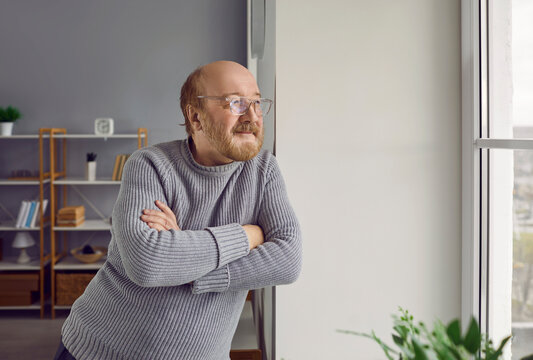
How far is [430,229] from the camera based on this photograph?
61.2 inches

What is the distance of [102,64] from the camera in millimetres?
4688

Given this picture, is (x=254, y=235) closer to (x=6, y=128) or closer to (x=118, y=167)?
(x=118, y=167)

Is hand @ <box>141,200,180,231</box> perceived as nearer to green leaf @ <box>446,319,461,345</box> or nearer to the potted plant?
green leaf @ <box>446,319,461,345</box>

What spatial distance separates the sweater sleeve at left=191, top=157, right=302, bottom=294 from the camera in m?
1.21

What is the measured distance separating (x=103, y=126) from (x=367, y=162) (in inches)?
133

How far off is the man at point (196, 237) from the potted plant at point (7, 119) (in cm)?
357

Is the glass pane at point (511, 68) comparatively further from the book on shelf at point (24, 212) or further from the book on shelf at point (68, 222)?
the book on shelf at point (24, 212)

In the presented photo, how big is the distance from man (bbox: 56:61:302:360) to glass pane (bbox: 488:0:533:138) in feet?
1.90

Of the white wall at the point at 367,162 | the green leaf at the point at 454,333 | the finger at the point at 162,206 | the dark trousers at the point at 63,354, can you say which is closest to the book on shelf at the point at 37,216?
the dark trousers at the point at 63,354

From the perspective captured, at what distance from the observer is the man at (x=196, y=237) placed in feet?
3.86

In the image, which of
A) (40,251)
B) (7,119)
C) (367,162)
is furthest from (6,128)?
(367,162)

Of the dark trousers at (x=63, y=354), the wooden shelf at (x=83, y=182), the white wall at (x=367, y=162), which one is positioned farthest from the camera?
the wooden shelf at (x=83, y=182)

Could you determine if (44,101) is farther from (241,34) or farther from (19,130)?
(241,34)

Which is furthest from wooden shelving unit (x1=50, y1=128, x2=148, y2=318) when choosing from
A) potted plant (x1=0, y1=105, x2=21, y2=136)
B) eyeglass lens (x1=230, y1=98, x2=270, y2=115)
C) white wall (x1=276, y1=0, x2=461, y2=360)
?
eyeglass lens (x1=230, y1=98, x2=270, y2=115)
